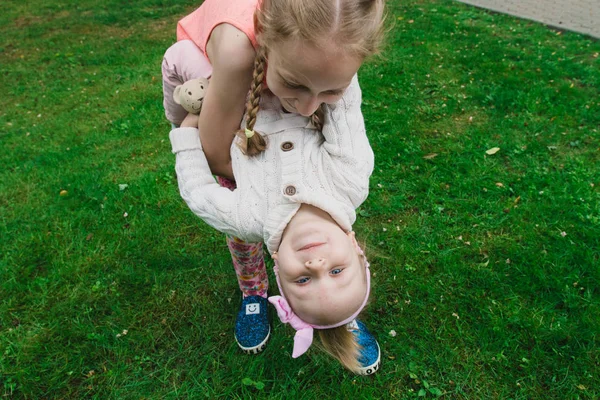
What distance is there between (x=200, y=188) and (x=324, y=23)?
2.94ft

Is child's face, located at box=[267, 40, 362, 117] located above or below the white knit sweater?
above

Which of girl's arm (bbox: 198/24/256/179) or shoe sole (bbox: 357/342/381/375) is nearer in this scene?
girl's arm (bbox: 198/24/256/179)

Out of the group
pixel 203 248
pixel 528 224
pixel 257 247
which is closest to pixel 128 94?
pixel 203 248

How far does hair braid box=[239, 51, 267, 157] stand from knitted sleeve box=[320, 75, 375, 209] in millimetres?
290

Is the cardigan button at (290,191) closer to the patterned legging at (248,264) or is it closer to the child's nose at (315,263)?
the child's nose at (315,263)

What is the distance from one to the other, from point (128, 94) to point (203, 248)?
3671 millimetres

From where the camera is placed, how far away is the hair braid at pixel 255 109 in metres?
1.73

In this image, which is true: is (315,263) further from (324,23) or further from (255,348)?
(255,348)

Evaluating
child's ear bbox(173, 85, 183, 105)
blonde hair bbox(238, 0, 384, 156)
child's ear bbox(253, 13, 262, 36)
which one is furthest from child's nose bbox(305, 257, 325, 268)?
child's ear bbox(173, 85, 183, 105)

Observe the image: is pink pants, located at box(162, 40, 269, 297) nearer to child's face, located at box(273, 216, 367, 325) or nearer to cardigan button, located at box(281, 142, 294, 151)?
cardigan button, located at box(281, 142, 294, 151)

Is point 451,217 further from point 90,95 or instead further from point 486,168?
point 90,95

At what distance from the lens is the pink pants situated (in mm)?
2137

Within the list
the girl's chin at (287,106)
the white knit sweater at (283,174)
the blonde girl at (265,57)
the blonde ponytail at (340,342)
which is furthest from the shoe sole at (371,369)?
the girl's chin at (287,106)

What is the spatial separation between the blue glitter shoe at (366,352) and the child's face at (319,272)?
2.50ft
